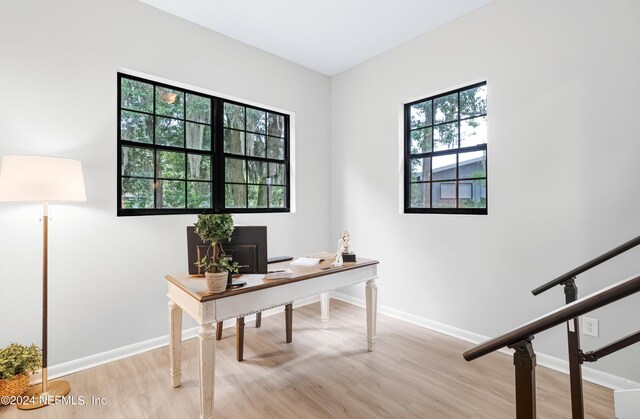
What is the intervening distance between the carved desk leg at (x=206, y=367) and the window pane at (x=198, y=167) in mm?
1783

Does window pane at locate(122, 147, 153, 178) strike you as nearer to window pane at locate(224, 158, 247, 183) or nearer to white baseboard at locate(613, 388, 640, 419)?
window pane at locate(224, 158, 247, 183)

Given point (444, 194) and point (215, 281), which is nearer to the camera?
point (215, 281)

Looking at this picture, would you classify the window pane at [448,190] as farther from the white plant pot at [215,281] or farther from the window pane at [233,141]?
the white plant pot at [215,281]

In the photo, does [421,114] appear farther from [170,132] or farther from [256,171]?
[170,132]

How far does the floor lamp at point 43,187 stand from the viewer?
1857 millimetres

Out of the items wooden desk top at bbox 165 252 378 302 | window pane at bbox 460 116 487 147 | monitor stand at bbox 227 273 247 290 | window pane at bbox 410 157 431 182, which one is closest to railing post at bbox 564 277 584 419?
wooden desk top at bbox 165 252 378 302

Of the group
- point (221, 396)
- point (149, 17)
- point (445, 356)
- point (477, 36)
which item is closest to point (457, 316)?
point (445, 356)

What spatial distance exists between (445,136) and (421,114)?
1.30ft

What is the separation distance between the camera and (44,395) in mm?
2012

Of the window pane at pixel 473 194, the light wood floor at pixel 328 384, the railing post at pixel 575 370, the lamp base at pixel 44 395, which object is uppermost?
the window pane at pixel 473 194

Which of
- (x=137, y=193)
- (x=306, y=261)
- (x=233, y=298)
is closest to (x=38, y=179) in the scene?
(x=137, y=193)

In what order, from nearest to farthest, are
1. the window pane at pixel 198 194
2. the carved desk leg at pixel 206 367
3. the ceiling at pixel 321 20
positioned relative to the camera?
the carved desk leg at pixel 206 367 → the ceiling at pixel 321 20 → the window pane at pixel 198 194

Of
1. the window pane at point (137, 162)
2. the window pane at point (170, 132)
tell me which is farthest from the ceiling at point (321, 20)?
the window pane at point (137, 162)

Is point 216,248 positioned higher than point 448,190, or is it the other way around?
point 448,190
